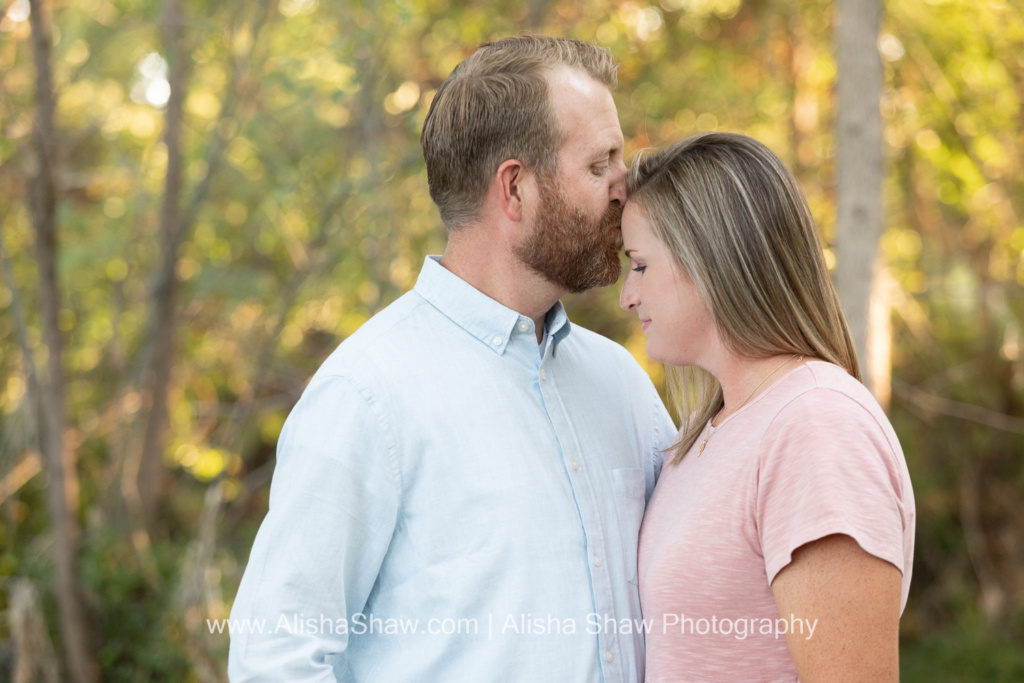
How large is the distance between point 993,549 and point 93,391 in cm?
591

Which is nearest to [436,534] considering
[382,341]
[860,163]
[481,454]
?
[481,454]

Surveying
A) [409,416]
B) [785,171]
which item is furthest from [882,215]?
[409,416]

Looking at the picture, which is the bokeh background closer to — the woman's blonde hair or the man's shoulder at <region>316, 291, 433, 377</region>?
the man's shoulder at <region>316, 291, 433, 377</region>

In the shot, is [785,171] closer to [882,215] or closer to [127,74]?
[882,215]

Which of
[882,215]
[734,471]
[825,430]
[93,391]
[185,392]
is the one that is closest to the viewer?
[825,430]

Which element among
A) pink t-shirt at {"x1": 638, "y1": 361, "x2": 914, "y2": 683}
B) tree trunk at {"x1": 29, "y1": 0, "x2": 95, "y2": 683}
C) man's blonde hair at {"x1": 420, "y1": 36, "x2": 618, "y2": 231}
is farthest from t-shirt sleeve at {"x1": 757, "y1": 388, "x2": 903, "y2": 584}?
tree trunk at {"x1": 29, "y1": 0, "x2": 95, "y2": 683}

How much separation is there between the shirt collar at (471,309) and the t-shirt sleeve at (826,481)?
0.53 m

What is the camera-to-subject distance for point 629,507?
1778 mm

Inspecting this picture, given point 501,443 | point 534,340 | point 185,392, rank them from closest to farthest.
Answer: point 501,443 < point 534,340 < point 185,392

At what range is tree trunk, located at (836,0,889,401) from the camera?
3.08 m

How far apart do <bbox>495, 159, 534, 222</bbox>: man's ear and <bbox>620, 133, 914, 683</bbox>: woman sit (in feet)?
0.68

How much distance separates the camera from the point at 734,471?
1.53 meters

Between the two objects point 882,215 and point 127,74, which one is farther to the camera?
point 127,74

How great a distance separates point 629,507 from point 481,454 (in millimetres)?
352
